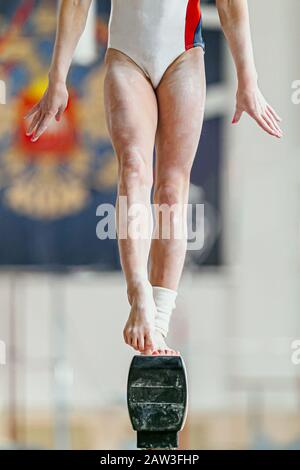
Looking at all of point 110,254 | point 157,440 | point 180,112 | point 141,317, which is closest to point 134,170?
point 180,112

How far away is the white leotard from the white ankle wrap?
1.14ft

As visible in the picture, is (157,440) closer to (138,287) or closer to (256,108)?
(138,287)

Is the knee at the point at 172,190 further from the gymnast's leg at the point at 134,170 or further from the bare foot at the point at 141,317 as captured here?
the bare foot at the point at 141,317

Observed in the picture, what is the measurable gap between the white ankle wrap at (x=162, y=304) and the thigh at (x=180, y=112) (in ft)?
0.66

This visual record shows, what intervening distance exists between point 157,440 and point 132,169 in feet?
1.50

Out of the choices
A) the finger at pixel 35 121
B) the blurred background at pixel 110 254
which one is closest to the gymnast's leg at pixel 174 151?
the finger at pixel 35 121

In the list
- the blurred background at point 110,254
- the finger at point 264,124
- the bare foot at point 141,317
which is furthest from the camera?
the blurred background at point 110,254

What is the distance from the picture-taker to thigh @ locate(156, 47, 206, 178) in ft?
5.81

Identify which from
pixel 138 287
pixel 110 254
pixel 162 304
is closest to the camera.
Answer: pixel 138 287

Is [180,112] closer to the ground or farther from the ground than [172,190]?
farther from the ground

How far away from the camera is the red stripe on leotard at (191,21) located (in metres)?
1.81

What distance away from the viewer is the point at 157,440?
1803mm

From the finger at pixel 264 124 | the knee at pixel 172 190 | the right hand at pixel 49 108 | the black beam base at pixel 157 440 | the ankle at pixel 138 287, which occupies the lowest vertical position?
the black beam base at pixel 157 440
